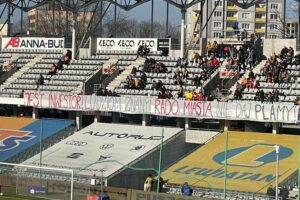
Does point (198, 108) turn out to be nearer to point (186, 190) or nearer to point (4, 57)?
point (186, 190)

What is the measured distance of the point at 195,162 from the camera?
33594mm

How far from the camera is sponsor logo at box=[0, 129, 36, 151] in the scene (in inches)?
1553

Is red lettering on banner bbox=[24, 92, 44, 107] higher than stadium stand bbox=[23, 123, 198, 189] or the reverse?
higher

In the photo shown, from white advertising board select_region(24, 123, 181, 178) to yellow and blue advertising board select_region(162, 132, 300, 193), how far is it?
276 cm

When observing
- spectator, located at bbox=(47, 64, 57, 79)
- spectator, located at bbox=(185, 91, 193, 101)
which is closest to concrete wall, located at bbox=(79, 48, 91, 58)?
spectator, located at bbox=(47, 64, 57, 79)

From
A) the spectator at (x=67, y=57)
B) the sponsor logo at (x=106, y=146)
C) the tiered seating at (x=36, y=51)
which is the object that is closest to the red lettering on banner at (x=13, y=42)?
the tiered seating at (x=36, y=51)

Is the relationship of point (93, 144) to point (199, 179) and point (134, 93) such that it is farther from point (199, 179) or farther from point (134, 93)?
point (199, 179)

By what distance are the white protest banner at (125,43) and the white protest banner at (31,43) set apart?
3.80m

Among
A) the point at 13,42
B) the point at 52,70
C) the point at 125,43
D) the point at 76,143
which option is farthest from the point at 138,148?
the point at 13,42

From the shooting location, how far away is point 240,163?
1275 inches

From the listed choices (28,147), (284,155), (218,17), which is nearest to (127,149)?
(28,147)

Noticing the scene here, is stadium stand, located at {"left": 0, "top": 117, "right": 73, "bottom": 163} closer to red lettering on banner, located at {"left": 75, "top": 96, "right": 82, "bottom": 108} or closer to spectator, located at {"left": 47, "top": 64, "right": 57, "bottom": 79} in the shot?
red lettering on banner, located at {"left": 75, "top": 96, "right": 82, "bottom": 108}

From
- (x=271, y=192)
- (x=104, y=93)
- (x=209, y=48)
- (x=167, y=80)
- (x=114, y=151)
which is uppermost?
(x=209, y=48)

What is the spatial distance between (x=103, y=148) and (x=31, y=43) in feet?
Result: 62.1
